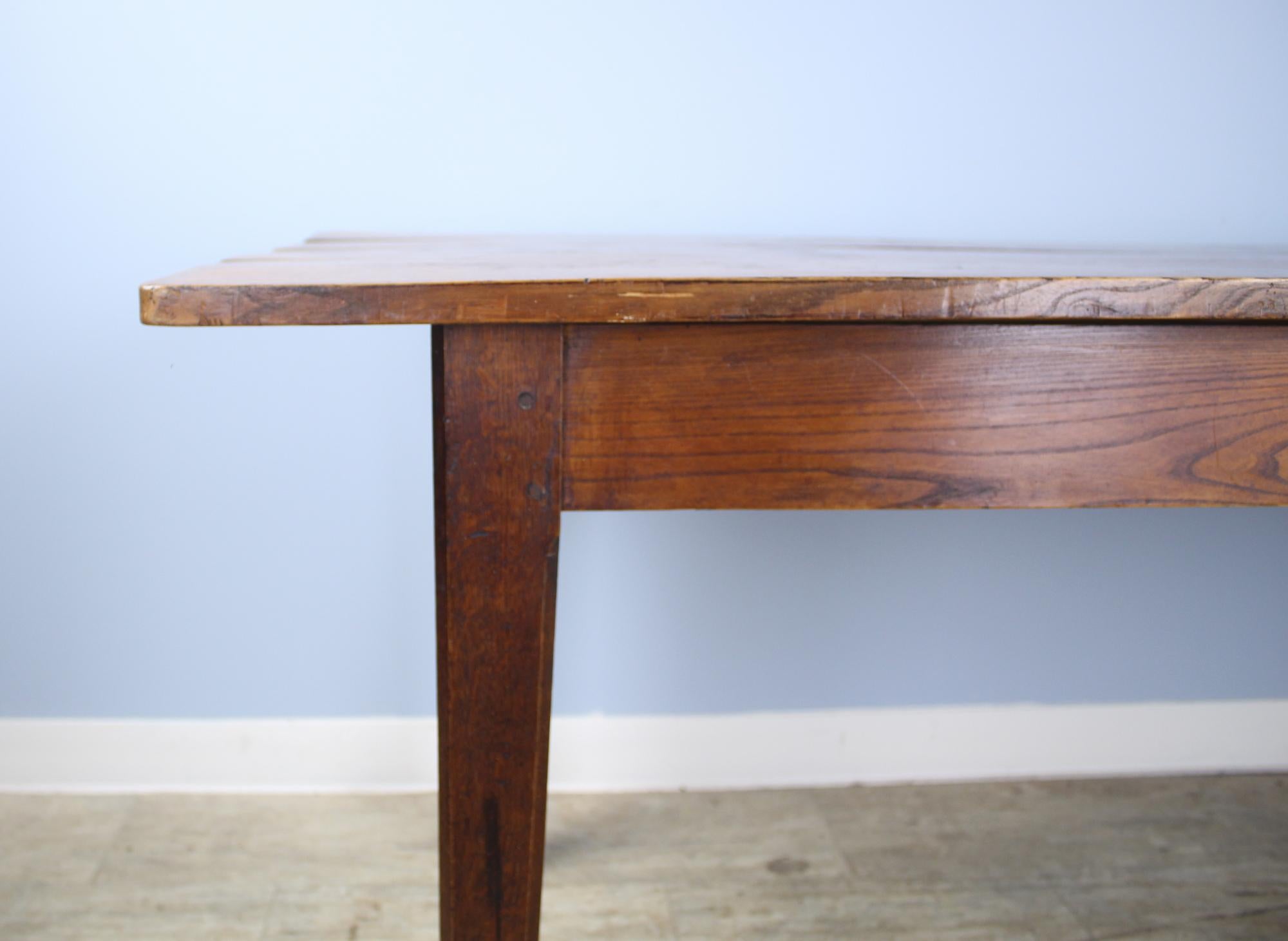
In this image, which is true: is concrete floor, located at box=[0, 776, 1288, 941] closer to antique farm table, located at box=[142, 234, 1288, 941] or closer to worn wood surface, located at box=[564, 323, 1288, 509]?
antique farm table, located at box=[142, 234, 1288, 941]

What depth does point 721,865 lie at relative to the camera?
4.50 ft

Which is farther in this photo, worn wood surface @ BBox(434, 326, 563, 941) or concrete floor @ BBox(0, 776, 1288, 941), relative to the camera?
concrete floor @ BBox(0, 776, 1288, 941)

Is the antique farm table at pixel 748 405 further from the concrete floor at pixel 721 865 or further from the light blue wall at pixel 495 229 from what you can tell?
the light blue wall at pixel 495 229

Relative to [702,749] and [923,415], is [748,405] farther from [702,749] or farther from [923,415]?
[702,749]

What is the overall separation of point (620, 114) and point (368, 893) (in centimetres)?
98

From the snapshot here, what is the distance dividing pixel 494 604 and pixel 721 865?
2.63 ft

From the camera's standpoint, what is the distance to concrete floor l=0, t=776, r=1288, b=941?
1.25 meters

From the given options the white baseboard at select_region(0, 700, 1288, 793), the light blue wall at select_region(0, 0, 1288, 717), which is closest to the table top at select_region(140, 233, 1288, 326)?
the light blue wall at select_region(0, 0, 1288, 717)

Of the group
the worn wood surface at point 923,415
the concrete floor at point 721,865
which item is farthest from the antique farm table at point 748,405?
the concrete floor at point 721,865

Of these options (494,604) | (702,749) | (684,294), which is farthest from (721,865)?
(684,294)

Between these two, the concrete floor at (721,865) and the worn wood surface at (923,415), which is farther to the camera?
the concrete floor at (721,865)

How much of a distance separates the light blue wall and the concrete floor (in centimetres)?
15

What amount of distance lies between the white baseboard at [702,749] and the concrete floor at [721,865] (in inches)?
1.3

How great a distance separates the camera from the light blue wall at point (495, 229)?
4.56ft
